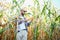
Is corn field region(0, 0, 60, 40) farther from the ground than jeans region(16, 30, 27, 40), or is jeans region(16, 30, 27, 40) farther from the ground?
corn field region(0, 0, 60, 40)

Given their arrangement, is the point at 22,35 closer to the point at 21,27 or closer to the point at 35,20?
the point at 21,27

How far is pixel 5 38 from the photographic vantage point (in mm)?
1815

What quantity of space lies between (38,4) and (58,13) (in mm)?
261

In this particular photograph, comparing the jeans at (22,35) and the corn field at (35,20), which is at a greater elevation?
the corn field at (35,20)

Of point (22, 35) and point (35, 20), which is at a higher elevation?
point (35, 20)

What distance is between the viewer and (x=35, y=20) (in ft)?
6.25

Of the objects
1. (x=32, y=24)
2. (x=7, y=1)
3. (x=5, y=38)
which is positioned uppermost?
(x=7, y=1)

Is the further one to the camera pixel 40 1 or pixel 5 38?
pixel 40 1

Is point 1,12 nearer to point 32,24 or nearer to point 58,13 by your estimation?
point 32,24

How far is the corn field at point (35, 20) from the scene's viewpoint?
6.02 feet

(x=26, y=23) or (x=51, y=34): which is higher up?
(x=26, y=23)

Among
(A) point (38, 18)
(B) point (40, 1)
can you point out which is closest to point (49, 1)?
(B) point (40, 1)

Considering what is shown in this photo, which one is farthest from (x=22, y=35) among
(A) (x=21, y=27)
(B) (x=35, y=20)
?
(B) (x=35, y=20)

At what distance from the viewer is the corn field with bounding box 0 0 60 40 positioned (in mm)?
1834
